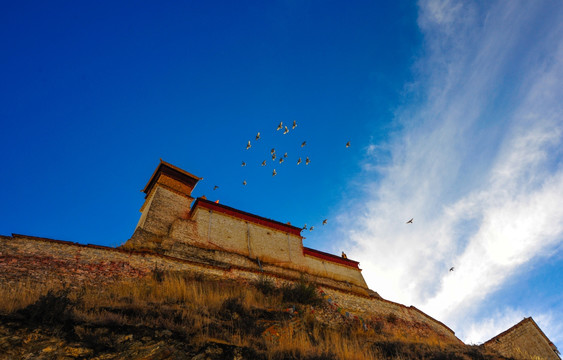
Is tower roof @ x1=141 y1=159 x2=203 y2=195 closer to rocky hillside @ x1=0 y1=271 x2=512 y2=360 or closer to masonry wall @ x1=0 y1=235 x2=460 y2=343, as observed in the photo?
masonry wall @ x1=0 y1=235 x2=460 y2=343

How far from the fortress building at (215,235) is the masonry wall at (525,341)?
986 cm

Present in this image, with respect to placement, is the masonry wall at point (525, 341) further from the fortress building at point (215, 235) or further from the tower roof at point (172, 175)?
the tower roof at point (172, 175)

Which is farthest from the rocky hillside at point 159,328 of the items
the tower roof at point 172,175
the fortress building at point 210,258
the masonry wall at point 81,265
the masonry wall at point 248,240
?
the tower roof at point 172,175

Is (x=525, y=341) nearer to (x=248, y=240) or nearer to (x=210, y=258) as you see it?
(x=248, y=240)

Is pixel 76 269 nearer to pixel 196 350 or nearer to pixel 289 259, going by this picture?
pixel 196 350

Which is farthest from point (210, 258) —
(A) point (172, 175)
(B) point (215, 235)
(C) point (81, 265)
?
(A) point (172, 175)


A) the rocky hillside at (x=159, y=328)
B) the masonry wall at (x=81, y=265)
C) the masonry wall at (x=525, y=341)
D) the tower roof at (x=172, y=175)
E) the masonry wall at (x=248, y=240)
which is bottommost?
the rocky hillside at (x=159, y=328)

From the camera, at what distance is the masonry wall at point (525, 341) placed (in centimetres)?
1873

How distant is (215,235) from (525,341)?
20529 millimetres

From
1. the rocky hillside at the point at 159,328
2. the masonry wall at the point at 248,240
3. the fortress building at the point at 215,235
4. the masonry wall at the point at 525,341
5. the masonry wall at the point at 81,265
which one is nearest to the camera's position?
the rocky hillside at the point at 159,328

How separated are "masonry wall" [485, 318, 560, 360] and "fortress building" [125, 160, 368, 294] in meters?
9.86

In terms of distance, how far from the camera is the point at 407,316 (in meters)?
18.4

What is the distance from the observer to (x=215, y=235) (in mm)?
20922

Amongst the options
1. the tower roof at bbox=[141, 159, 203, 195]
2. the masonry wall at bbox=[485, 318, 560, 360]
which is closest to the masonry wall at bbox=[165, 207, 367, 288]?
the tower roof at bbox=[141, 159, 203, 195]
